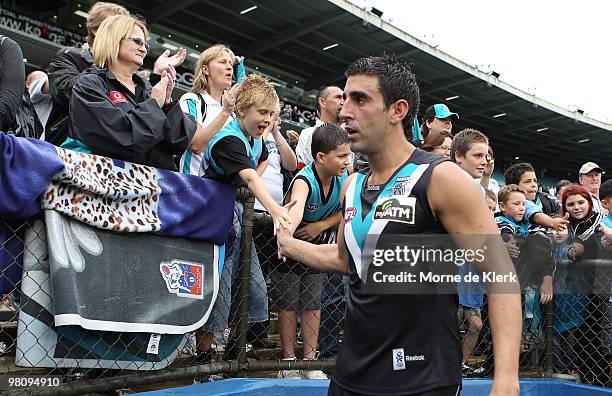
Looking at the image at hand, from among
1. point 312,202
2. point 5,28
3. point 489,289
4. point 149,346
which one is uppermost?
point 5,28

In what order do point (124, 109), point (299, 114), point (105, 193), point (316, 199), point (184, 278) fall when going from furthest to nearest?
point (299, 114)
point (316, 199)
point (184, 278)
point (124, 109)
point (105, 193)

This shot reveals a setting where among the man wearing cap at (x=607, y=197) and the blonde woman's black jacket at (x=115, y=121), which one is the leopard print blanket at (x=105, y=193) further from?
the man wearing cap at (x=607, y=197)

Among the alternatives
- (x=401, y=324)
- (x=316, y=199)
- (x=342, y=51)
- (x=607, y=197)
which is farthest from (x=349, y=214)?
(x=342, y=51)

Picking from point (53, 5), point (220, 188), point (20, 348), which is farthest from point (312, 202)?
point (53, 5)

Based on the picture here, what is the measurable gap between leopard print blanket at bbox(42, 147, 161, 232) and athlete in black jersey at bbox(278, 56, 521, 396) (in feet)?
4.97

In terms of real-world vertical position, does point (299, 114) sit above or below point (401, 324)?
above

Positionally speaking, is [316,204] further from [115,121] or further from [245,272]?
[115,121]

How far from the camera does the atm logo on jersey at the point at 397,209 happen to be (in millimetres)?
2070

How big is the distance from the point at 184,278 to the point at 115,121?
105 cm

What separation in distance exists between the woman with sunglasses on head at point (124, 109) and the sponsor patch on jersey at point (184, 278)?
66cm

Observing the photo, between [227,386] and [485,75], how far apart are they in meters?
27.8

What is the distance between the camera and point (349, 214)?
2.30 m

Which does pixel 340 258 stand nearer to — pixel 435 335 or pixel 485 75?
pixel 435 335

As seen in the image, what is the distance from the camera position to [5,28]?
16.9 metres
